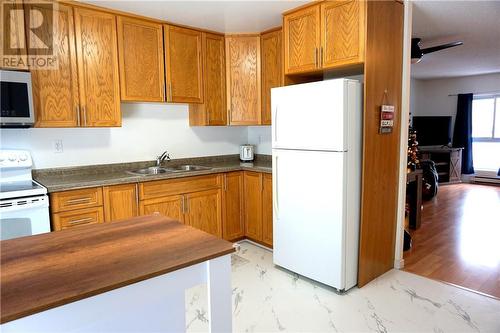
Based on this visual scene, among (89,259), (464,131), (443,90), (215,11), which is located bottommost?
(89,259)

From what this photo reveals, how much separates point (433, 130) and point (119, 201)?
7048 mm

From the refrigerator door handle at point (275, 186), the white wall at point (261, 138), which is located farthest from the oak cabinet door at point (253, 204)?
the white wall at point (261, 138)

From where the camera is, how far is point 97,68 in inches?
110

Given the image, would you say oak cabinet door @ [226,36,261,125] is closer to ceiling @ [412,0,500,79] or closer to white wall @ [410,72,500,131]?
ceiling @ [412,0,500,79]

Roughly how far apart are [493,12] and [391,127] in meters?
1.49

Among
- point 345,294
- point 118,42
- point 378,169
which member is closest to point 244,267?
point 345,294

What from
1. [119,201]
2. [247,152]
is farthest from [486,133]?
[119,201]

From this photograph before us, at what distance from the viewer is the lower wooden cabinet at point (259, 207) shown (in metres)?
3.33

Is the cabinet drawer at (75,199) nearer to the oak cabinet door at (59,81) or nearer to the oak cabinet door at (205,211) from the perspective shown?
the oak cabinet door at (59,81)

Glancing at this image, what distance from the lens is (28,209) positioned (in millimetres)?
2232

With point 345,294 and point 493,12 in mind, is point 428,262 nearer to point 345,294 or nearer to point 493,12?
point 345,294

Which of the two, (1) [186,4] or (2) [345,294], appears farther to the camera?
(1) [186,4]

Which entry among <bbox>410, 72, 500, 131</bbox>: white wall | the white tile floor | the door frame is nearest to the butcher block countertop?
the white tile floor

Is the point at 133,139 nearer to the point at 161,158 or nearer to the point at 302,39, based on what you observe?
the point at 161,158
